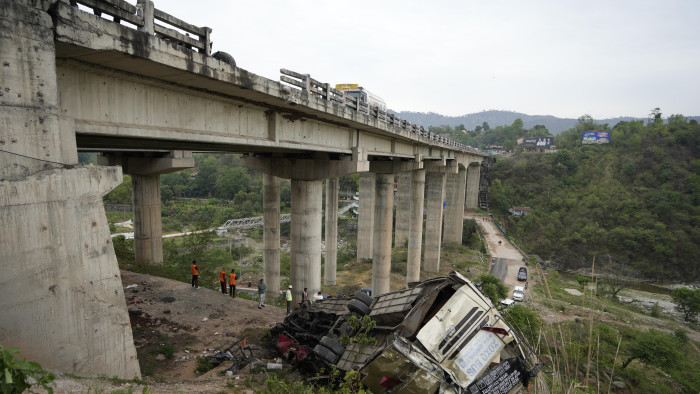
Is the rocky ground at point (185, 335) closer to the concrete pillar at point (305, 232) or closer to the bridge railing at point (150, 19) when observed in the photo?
the concrete pillar at point (305, 232)

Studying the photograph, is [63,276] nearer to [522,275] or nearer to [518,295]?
[518,295]

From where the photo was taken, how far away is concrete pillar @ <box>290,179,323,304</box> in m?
15.8

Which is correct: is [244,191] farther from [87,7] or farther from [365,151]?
[87,7]

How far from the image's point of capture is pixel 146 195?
18.2 metres

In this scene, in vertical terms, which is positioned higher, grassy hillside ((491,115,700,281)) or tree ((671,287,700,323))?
grassy hillside ((491,115,700,281))

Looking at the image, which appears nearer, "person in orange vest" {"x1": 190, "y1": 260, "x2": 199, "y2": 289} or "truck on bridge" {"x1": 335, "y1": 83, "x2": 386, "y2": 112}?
"person in orange vest" {"x1": 190, "y1": 260, "x2": 199, "y2": 289}

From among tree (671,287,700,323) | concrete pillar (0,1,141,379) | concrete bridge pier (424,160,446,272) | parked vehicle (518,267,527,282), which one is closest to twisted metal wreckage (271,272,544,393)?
concrete pillar (0,1,141,379)

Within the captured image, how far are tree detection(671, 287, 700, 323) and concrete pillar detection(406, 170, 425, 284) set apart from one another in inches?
952

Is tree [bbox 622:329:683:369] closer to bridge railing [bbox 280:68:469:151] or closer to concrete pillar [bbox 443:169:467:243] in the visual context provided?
bridge railing [bbox 280:68:469:151]

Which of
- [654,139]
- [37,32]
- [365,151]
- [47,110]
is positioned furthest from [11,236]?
[654,139]

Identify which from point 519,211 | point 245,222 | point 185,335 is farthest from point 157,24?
point 519,211

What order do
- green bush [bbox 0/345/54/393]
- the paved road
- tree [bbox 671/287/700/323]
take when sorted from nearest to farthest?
green bush [bbox 0/345/54/393]
tree [bbox 671/287/700/323]
the paved road

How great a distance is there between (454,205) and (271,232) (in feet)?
106

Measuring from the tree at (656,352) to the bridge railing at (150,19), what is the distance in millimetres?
25508
